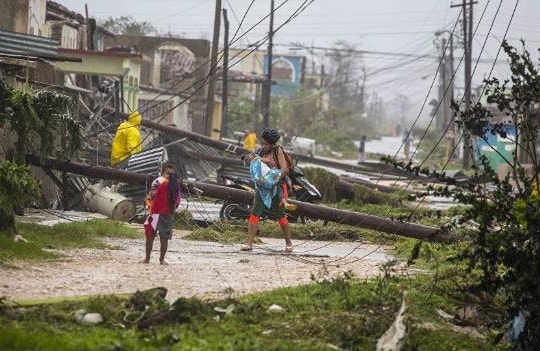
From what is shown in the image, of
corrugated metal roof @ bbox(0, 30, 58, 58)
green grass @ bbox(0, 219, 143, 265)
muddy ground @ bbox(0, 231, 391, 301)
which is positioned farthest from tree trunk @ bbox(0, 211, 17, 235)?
corrugated metal roof @ bbox(0, 30, 58, 58)

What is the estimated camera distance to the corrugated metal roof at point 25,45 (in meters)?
16.4

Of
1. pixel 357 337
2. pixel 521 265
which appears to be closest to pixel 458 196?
pixel 521 265

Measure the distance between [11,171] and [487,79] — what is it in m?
6.14

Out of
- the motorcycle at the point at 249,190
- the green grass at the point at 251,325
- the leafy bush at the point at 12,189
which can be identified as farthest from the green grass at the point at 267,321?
the motorcycle at the point at 249,190

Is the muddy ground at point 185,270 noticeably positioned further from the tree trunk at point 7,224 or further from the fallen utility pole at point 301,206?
the tree trunk at point 7,224

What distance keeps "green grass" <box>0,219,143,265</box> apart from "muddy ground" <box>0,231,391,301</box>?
11.0 inches

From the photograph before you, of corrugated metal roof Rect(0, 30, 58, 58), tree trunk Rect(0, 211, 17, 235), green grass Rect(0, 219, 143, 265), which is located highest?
corrugated metal roof Rect(0, 30, 58, 58)

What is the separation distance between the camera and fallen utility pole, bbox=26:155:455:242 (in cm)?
1489

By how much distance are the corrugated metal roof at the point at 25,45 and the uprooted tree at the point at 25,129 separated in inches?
80.8

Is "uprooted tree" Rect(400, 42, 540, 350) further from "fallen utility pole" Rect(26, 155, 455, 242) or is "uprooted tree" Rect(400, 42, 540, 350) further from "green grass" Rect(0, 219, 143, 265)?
"green grass" Rect(0, 219, 143, 265)

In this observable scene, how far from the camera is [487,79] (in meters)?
10.7

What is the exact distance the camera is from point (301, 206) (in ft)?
53.9

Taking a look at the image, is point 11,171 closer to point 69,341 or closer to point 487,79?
point 69,341

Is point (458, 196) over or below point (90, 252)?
over
